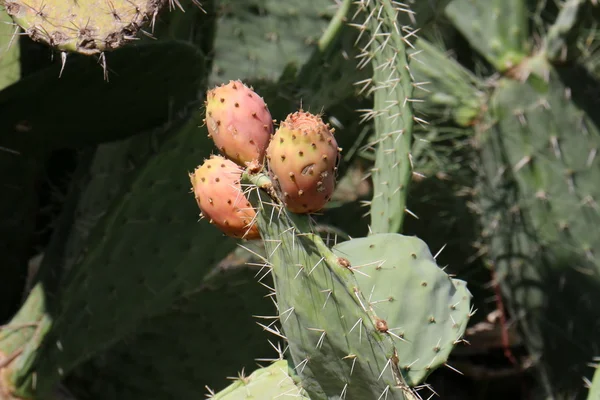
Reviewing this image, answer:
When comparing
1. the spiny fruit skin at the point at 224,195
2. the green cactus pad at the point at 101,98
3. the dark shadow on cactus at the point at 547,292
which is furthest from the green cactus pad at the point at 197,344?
the spiny fruit skin at the point at 224,195

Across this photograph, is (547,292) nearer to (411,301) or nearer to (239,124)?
(411,301)

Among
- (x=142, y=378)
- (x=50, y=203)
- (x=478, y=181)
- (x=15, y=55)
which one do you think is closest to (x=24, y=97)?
(x=15, y=55)

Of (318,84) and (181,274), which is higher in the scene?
(318,84)

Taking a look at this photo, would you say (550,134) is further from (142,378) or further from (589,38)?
(142,378)

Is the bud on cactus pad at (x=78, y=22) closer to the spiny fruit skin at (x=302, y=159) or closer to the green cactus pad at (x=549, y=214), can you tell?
the spiny fruit skin at (x=302, y=159)

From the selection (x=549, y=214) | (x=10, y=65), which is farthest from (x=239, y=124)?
(x=549, y=214)

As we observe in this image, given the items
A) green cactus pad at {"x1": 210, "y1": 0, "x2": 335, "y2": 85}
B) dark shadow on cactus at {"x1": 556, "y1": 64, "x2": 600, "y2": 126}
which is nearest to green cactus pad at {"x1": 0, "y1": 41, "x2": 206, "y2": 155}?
green cactus pad at {"x1": 210, "y1": 0, "x2": 335, "y2": 85}
